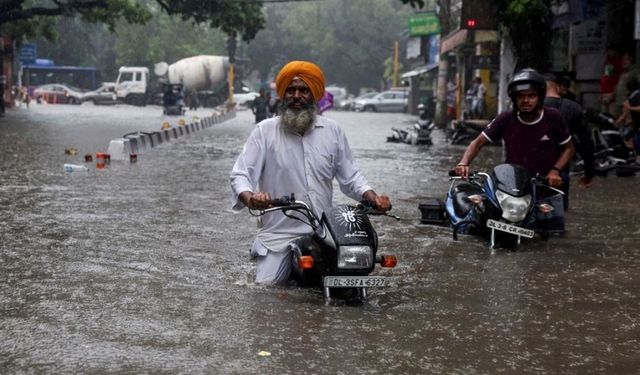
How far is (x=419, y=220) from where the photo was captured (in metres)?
10.8

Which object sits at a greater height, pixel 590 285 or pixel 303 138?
pixel 303 138

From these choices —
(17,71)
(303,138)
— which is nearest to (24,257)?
(303,138)

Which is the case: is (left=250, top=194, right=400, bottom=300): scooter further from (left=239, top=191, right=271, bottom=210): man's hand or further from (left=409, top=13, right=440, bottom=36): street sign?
(left=409, top=13, right=440, bottom=36): street sign

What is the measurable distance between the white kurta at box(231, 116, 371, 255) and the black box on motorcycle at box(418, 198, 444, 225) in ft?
12.1

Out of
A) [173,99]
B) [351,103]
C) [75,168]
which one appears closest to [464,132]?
[75,168]

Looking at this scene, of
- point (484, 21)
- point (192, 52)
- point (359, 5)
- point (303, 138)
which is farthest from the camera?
point (359, 5)

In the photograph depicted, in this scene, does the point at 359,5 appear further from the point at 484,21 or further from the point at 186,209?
the point at 186,209

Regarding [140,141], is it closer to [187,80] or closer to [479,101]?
[479,101]

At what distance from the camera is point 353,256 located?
6.18 m

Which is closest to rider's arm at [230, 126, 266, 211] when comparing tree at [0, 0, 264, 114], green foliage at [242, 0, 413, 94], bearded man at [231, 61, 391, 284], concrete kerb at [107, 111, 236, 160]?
bearded man at [231, 61, 391, 284]

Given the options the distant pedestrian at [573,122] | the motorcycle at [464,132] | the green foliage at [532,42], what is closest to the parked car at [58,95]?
the motorcycle at [464,132]

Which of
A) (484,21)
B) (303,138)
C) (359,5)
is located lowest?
(303,138)

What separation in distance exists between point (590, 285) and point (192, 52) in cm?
7858

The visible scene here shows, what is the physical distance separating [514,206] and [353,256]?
290 cm
